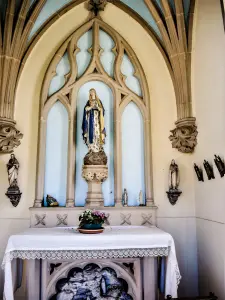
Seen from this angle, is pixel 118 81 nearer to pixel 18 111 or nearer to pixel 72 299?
pixel 18 111

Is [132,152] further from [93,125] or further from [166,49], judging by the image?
[166,49]

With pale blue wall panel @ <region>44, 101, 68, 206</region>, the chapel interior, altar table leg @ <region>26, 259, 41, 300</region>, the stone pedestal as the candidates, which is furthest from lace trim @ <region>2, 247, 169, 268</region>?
pale blue wall panel @ <region>44, 101, 68, 206</region>

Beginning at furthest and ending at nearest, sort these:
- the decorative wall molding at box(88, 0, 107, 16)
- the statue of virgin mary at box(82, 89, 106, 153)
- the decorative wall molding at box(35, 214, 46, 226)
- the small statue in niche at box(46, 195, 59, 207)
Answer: the decorative wall molding at box(88, 0, 107, 16) → the statue of virgin mary at box(82, 89, 106, 153) → the small statue in niche at box(46, 195, 59, 207) → the decorative wall molding at box(35, 214, 46, 226)

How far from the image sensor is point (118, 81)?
6.48 meters

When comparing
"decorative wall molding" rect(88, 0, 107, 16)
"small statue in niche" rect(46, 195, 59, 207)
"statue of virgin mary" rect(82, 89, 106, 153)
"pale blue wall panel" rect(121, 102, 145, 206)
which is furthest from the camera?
"decorative wall molding" rect(88, 0, 107, 16)

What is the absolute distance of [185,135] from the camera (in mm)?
5797

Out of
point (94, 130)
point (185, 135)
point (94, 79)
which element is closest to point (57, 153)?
point (94, 130)

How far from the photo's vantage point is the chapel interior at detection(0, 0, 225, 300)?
566 cm

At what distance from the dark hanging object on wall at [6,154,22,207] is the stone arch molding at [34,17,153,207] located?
0.40 metres

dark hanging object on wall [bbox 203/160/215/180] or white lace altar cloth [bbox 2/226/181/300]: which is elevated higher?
dark hanging object on wall [bbox 203/160/215/180]

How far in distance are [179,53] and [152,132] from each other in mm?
1743

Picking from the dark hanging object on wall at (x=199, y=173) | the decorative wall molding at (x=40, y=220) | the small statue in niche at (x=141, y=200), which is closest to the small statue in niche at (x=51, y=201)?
the decorative wall molding at (x=40, y=220)

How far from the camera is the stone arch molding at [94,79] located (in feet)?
19.5

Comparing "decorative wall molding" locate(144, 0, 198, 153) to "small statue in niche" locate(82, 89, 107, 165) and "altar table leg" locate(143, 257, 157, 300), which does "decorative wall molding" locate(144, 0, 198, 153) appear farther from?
"altar table leg" locate(143, 257, 157, 300)
